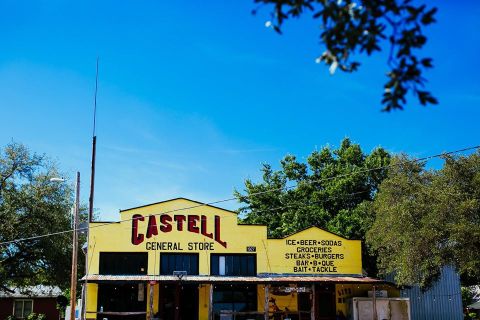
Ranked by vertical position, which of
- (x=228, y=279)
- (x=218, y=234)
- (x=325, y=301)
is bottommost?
(x=325, y=301)

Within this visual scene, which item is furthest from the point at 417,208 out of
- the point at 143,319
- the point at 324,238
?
the point at 143,319

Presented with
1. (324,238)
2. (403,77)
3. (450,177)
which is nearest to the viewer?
(403,77)

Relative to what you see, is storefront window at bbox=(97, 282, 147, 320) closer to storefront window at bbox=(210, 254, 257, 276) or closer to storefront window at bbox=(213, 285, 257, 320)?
storefront window at bbox=(213, 285, 257, 320)

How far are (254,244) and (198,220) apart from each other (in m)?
3.30

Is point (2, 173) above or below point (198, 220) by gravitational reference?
above

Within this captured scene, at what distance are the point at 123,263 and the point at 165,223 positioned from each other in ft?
9.88

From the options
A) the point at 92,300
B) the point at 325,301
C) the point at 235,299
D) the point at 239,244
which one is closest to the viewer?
the point at 92,300

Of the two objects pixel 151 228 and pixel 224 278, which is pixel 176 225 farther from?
pixel 224 278

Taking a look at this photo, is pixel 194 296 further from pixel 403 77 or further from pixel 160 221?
pixel 403 77

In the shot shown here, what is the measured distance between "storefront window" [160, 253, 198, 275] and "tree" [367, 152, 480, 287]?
32.6ft

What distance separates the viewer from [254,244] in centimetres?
3212

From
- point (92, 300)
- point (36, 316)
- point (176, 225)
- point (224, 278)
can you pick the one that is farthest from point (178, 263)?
point (36, 316)

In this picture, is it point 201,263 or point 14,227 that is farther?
point 14,227

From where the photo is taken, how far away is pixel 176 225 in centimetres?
3180
